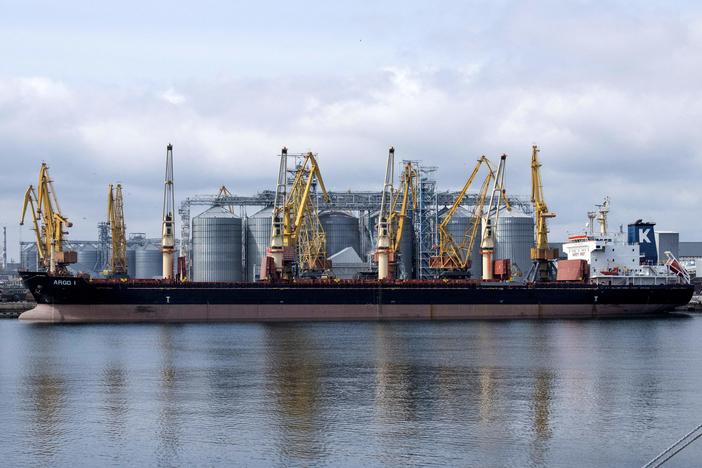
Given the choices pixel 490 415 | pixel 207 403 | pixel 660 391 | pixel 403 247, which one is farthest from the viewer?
pixel 403 247

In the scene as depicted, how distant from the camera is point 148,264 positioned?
529 ft

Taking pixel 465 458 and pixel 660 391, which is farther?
pixel 660 391

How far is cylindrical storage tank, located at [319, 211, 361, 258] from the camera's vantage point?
112062 millimetres

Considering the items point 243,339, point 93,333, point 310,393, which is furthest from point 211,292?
point 310,393

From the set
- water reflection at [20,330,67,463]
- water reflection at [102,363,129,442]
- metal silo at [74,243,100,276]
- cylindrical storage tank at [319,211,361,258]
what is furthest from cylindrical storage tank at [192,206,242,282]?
metal silo at [74,243,100,276]

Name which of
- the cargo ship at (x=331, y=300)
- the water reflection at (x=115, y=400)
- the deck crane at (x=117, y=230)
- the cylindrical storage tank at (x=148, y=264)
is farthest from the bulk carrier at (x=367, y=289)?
the cylindrical storage tank at (x=148, y=264)

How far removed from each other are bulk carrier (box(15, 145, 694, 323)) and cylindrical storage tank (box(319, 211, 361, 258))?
19.9 meters

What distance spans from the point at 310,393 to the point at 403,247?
239 feet

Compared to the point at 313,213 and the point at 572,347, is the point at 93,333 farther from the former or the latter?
the point at 313,213

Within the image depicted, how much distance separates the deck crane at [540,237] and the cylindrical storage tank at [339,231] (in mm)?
27925

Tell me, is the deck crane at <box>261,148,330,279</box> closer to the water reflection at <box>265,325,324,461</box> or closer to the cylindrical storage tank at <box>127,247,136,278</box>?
the water reflection at <box>265,325,324,461</box>

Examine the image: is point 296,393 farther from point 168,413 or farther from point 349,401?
point 168,413

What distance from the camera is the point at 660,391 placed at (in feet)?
119

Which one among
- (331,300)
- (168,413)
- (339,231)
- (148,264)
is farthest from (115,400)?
(148,264)
